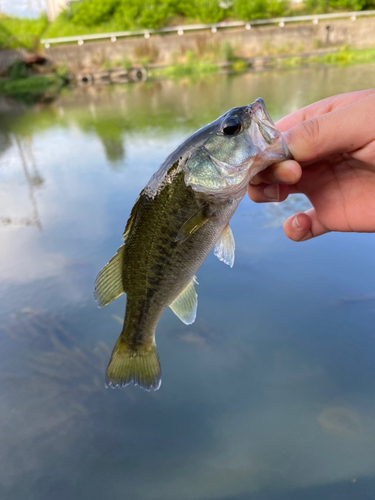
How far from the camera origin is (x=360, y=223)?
169 cm

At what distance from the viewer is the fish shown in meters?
1.21

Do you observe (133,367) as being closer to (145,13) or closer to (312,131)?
(312,131)

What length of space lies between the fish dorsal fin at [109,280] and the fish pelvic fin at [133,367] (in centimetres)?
25

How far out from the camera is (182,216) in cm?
128

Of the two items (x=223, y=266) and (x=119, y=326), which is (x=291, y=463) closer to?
(x=119, y=326)

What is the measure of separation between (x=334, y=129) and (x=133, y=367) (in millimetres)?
1303

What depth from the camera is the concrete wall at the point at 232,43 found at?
1950 cm

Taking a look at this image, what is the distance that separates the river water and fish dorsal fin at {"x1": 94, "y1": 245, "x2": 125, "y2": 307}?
3.24ft

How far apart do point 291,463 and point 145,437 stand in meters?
0.79

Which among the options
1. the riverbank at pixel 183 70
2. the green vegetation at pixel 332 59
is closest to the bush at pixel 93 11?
the riverbank at pixel 183 70

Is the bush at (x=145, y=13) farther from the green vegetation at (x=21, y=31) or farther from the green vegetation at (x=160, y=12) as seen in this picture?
the green vegetation at (x=21, y=31)

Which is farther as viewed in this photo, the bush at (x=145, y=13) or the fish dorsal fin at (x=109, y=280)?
the bush at (x=145, y=13)

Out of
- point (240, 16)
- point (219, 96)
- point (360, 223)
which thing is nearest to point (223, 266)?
point (360, 223)

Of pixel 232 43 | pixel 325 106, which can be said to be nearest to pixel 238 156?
pixel 325 106
